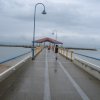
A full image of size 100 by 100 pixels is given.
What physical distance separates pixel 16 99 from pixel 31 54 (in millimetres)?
23976

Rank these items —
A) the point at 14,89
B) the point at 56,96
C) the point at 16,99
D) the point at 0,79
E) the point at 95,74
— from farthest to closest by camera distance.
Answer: the point at 95,74 < the point at 0,79 < the point at 14,89 < the point at 56,96 < the point at 16,99

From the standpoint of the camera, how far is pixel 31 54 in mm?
32656

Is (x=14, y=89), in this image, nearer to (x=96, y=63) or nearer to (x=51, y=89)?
(x=51, y=89)

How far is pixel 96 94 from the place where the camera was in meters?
9.97

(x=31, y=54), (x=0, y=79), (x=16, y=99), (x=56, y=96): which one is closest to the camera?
(x=16, y=99)

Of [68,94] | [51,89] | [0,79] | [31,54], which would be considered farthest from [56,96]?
[31,54]

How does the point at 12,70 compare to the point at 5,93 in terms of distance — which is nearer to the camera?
the point at 5,93

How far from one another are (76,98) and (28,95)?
1.74 metres

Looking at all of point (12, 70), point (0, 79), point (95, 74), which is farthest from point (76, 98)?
point (12, 70)

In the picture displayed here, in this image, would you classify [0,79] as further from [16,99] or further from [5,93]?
[16,99]

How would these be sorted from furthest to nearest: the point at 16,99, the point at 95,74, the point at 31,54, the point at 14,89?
the point at 31,54, the point at 95,74, the point at 14,89, the point at 16,99

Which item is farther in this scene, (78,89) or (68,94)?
(78,89)

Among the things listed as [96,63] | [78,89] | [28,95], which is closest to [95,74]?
[96,63]

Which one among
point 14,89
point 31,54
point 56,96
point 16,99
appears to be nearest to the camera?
point 16,99
